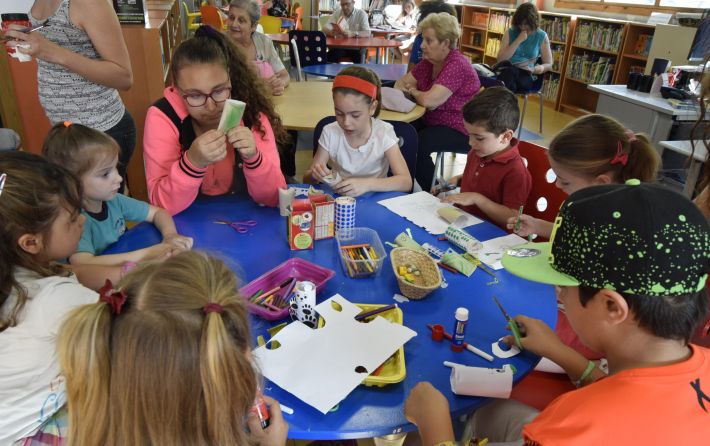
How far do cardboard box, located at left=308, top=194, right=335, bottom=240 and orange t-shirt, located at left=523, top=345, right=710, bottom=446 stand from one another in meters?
0.90

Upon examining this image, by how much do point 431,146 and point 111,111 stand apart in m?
2.09

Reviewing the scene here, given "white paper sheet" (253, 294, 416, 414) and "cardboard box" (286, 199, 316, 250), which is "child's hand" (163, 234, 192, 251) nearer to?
"cardboard box" (286, 199, 316, 250)

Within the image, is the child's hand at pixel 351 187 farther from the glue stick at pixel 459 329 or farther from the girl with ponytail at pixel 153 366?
the girl with ponytail at pixel 153 366

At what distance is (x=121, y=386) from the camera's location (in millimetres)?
731

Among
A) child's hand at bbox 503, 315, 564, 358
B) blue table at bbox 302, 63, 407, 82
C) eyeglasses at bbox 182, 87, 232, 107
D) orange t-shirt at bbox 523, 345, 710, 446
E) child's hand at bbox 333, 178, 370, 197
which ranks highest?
eyeglasses at bbox 182, 87, 232, 107

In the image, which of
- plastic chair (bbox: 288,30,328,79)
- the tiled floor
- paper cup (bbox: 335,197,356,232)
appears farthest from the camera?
plastic chair (bbox: 288,30,328,79)

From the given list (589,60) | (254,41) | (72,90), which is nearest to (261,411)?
Result: (72,90)

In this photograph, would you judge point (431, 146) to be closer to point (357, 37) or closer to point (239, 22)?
point (239, 22)

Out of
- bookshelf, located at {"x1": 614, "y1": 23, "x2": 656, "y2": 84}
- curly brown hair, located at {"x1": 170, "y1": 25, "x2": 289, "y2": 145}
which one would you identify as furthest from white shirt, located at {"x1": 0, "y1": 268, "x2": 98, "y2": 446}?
bookshelf, located at {"x1": 614, "y1": 23, "x2": 656, "y2": 84}

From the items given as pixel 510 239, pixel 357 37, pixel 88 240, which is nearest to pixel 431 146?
pixel 510 239

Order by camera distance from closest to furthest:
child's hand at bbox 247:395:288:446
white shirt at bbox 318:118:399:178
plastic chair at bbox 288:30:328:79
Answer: child's hand at bbox 247:395:288:446, white shirt at bbox 318:118:399:178, plastic chair at bbox 288:30:328:79

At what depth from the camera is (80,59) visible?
75.4 inches

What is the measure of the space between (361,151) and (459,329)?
4.23 feet

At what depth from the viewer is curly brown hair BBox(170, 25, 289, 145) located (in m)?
1.66
